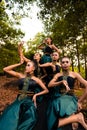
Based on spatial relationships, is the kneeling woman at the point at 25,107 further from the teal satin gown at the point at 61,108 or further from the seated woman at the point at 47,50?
the seated woman at the point at 47,50

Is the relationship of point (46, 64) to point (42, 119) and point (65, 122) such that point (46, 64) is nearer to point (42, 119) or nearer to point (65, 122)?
point (42, 119)

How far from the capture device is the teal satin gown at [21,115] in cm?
712

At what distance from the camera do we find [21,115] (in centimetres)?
743

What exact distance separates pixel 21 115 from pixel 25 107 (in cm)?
21

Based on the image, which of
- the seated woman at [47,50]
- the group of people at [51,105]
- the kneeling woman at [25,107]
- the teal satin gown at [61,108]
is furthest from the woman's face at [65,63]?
the seated woman at [47,50]

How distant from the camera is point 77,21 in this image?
18938mm

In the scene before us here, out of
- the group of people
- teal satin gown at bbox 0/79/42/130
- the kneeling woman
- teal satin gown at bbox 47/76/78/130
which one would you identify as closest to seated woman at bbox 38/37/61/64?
the kneeling woman

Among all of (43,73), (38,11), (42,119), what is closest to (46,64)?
(43,73)

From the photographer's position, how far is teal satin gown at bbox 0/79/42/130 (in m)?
7.12

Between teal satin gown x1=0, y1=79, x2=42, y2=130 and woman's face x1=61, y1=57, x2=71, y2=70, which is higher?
woman's face x1=61, y1=57, x2=71, y2=70

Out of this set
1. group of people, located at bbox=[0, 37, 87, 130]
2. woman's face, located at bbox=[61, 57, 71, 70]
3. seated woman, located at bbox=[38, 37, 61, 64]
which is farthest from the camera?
seated woman, located at bbox=[38, 37, 61, 64]

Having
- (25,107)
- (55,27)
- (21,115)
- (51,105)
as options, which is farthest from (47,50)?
(55,27)

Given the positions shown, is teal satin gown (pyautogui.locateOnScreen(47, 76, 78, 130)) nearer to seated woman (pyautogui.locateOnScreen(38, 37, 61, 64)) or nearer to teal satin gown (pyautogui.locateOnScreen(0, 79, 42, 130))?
teal satin gown (pyautogui.locateOnScreen(0, 79, 42, 130))

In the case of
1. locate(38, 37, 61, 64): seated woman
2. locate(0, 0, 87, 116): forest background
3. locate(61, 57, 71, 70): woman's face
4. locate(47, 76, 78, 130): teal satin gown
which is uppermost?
locate(0, 0, 87, 116): forest background
